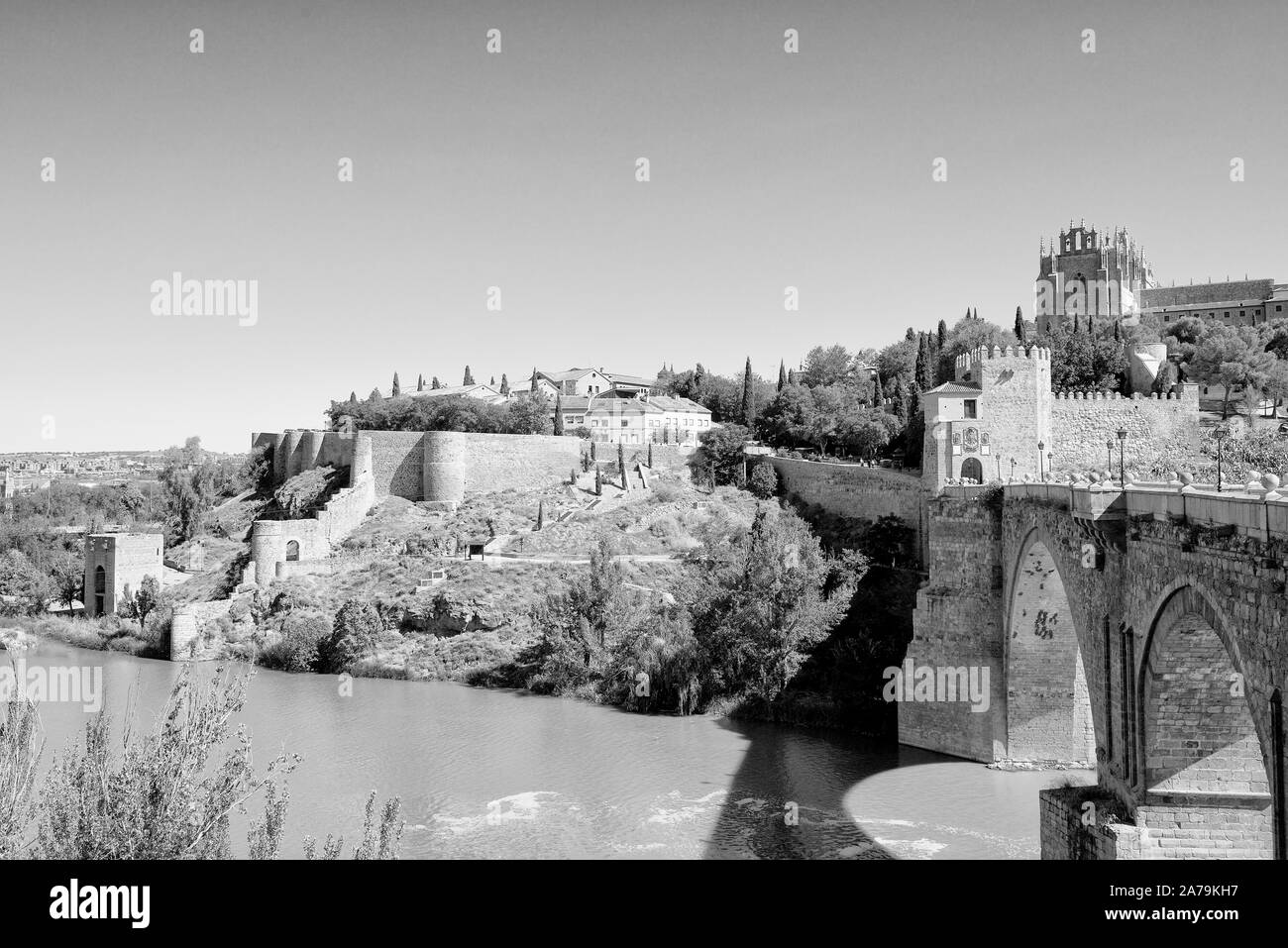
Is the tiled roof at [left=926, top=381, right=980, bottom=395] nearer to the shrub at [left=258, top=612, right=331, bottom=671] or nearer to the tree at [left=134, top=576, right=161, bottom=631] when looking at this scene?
the shrub at [left=258, top=612, right=331, bottom=671]

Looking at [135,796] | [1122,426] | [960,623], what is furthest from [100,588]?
[1122,426]

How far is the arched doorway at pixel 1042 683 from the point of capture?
1681 cm

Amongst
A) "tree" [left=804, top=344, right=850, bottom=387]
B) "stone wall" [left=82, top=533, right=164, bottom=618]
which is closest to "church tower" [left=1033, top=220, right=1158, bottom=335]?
"tree" [left=804, top=344, right=850, bottom=387]

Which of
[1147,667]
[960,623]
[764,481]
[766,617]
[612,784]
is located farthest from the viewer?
[764,481]

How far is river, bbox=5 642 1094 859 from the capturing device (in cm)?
1381

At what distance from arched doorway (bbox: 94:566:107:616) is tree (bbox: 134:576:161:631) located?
2.20m

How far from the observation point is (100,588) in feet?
108

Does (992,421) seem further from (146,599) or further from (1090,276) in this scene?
(1090,276)

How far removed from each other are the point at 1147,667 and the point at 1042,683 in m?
7.44

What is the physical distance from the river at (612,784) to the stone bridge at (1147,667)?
1598 mm

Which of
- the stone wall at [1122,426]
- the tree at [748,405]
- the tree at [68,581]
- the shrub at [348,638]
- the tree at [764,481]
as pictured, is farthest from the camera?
the tree at [748,405]

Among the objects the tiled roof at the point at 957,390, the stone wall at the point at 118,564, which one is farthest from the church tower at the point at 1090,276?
the stone wall at the point at 118,564

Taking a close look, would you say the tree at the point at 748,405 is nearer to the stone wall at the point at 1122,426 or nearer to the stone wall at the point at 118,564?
the stone wall at the point at 1122,426
